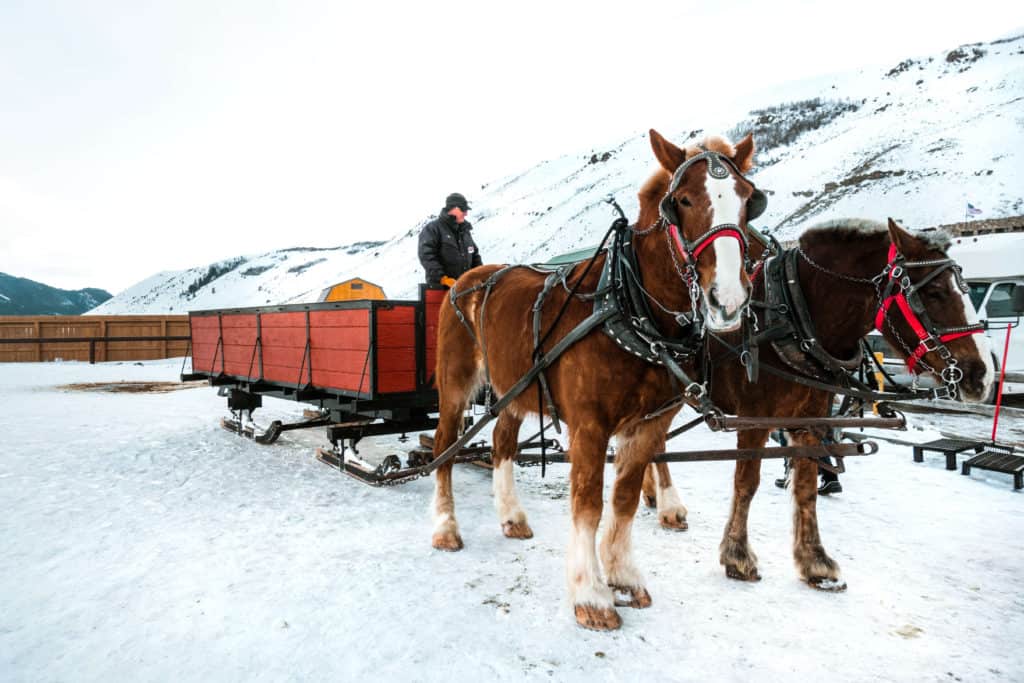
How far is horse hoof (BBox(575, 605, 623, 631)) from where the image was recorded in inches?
120

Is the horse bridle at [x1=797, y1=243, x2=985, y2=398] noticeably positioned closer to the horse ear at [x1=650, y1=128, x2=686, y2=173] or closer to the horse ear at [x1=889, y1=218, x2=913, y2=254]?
the horse ear at [x1=889, y1=218, x2=913, y2=254]

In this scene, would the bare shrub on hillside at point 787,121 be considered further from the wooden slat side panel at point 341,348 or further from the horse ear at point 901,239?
the horse ear at point 901,239

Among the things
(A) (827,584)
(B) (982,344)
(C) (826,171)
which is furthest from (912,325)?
(C) (826,171)

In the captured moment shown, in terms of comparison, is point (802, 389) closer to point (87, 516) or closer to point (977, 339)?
point (977, 339)

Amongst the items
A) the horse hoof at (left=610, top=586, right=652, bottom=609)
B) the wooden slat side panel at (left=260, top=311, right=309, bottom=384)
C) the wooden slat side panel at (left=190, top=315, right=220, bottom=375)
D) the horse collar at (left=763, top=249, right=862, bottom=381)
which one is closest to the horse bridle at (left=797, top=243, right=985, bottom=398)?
the horse collar at (left=763, top=249, right=862, bottom=381)

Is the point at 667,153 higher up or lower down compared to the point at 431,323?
higher up

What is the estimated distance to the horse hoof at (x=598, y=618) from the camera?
3.05 metres

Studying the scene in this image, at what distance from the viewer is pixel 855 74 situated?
75500 millimetres

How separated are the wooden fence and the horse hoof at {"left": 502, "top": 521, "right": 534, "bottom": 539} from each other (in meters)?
Answer: 20.4

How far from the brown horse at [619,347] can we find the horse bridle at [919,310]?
42.6 inches

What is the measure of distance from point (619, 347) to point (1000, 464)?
4.95m

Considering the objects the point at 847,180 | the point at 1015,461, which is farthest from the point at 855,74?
the point at 1015,461

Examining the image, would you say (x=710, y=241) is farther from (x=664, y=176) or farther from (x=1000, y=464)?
(x=1000, y=464)

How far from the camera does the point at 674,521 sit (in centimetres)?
461
